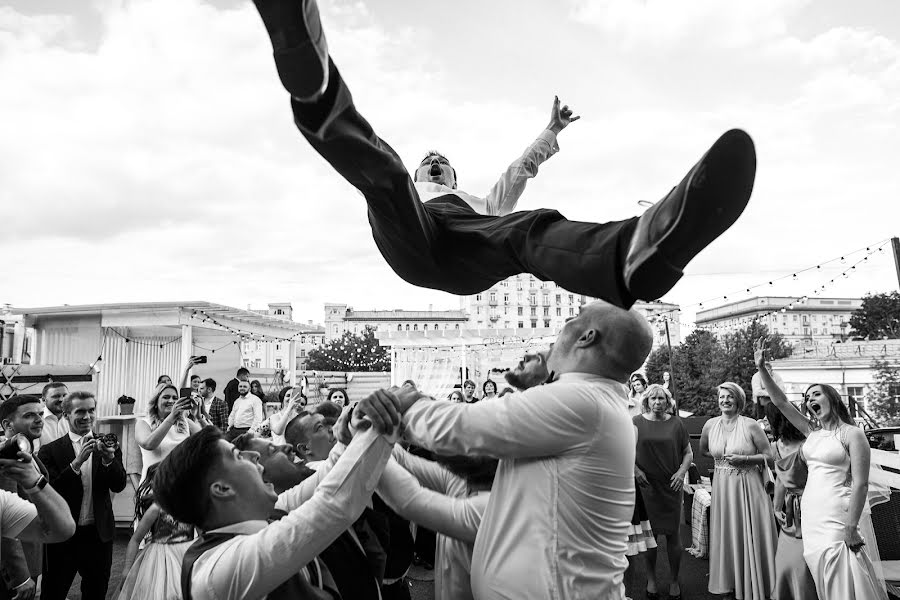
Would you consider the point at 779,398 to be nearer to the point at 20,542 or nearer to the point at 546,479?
the point at 546,479

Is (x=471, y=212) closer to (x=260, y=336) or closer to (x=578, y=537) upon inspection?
(x=578, y=537)

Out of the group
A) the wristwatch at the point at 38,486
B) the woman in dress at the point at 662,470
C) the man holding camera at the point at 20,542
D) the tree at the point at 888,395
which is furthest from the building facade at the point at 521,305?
the wristwatch at the point at 38,486

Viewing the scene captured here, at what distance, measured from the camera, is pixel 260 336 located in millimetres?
15328

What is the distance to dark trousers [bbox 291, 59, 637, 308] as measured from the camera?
5.64 ft

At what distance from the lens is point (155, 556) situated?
372 cm

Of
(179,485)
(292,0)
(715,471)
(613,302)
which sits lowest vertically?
(715,471)

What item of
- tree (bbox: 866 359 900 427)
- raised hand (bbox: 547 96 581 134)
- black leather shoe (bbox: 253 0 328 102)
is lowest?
tree (bbox: 866 359 900 427)

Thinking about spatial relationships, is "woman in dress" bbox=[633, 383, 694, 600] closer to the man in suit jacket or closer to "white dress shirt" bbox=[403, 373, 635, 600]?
"white dress shirt" bbox=[403, 373, 635, 600]

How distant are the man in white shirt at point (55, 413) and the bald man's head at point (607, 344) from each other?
4.18 m

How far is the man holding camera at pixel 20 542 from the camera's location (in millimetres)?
2773

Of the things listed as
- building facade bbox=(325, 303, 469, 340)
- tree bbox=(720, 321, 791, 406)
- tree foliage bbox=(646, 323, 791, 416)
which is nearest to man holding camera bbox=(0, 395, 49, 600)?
tree foliage bbox=(646, 323, 791, 416)

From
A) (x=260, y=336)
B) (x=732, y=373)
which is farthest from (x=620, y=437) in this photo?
(x=732, y=373)

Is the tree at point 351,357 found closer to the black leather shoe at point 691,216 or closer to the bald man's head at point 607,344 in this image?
the bald man's head at point 607,344

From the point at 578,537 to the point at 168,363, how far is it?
12477 mm
